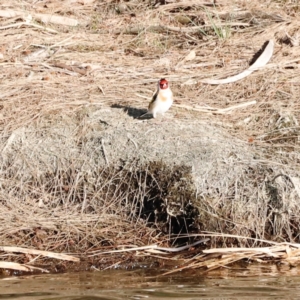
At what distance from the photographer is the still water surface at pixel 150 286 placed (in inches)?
199

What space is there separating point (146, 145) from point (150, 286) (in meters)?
1.61

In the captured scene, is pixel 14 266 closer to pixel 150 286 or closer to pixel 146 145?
pixel 150 286

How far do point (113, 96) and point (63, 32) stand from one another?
2028mm

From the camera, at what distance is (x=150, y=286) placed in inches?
210

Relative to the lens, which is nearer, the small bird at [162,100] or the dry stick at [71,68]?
the small bird at [162,100]

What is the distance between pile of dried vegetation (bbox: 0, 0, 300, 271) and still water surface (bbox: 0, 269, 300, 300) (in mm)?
216

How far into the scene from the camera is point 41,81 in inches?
309

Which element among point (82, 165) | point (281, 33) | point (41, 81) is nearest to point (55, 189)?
point (82, 165)

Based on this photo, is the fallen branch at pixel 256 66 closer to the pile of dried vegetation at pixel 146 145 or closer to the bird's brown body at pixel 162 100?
the pile of dried vegetation at pixel 146 145

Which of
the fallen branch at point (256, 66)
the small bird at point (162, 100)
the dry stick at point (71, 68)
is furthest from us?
the dry stick at point (71, 68)

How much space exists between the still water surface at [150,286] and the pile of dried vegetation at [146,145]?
22 centimetres

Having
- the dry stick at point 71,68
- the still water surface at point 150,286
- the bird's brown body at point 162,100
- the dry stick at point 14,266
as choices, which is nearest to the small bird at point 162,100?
the bird's brown body at point 162,100

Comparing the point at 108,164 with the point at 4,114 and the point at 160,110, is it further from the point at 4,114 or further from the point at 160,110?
the point at 4,114

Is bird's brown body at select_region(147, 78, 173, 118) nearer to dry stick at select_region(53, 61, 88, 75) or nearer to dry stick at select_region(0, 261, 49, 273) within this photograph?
dry stick at select_region(53, 61, 88, 75)
